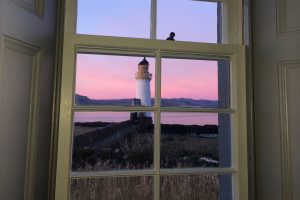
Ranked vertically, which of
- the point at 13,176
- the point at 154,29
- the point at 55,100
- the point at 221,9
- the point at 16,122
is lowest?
the point at 13,176

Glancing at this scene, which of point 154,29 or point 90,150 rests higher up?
point 154,29

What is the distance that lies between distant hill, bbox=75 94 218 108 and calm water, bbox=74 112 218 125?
0.17 feet

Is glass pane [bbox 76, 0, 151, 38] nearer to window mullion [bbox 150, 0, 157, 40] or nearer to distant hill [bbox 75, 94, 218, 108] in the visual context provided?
window mullion [bbox 150, 0, 157, 40]

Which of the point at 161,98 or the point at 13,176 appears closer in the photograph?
the point at 13,176

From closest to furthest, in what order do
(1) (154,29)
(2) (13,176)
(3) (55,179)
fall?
(2) (13,176) → (3) (55,179) → (1) (154,29)

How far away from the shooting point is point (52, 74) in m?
1.25

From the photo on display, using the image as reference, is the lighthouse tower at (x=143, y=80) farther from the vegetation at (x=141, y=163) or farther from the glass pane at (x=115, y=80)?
the vegetation at (x=141, y=163)

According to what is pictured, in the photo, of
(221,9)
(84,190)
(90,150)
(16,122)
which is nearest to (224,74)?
(221,9)

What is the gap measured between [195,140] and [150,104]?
33cm

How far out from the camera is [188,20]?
1.53 m

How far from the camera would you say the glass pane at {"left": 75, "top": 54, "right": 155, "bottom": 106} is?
53.9 inches

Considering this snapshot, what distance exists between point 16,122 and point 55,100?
9.3 inches

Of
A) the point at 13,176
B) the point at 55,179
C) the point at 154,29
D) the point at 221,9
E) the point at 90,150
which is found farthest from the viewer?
the point at 221,9

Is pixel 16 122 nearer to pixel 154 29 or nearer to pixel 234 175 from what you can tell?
pixel 154 29
